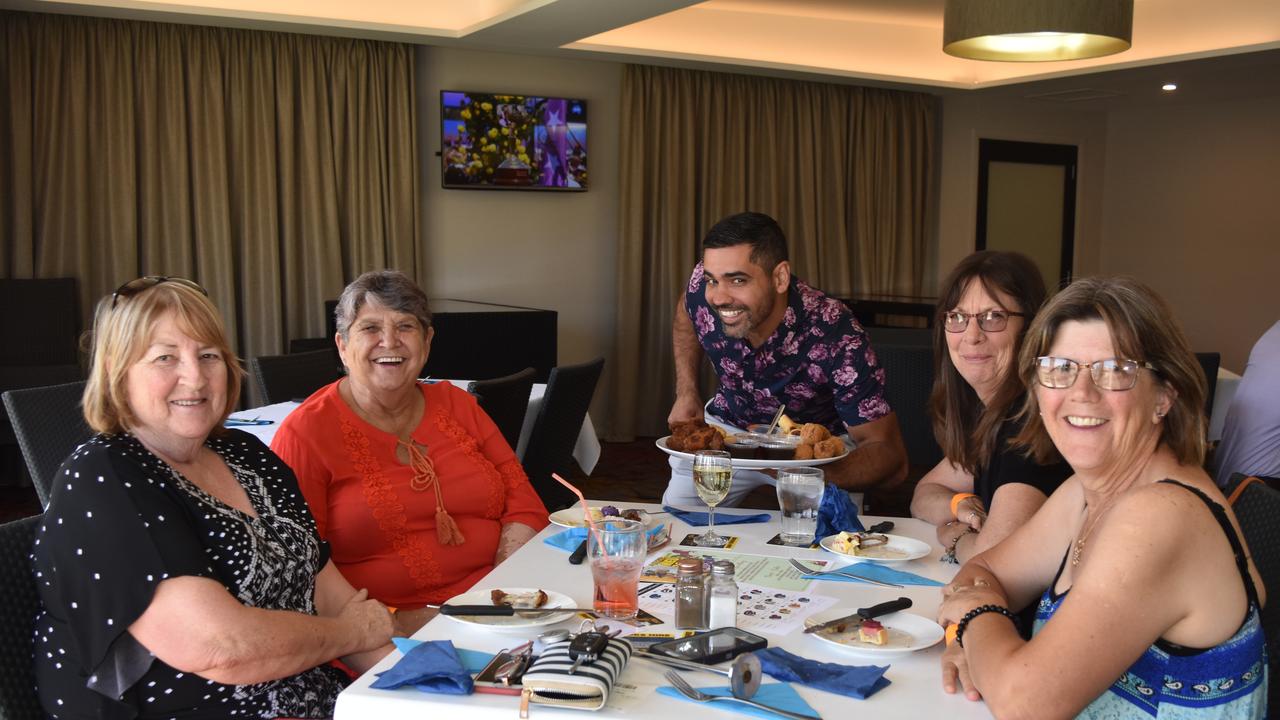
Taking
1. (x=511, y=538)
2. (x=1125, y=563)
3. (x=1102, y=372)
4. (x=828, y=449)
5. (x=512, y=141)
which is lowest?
(x=511, y=538)

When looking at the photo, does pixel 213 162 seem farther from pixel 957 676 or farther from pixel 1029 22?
pixel 957 676

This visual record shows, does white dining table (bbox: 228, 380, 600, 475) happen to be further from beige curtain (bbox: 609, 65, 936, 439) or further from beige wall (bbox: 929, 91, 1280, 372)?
beige wall (bbox: 929, 91, 1280, 372)

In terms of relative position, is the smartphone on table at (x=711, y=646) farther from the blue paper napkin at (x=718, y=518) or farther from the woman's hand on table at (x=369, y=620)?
the blue paper napkin at (x=718, y=518)

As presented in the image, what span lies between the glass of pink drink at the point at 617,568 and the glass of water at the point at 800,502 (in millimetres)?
544

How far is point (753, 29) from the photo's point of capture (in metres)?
7.79

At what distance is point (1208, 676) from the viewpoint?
4.64ft

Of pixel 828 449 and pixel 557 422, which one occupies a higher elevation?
pixel 828 449

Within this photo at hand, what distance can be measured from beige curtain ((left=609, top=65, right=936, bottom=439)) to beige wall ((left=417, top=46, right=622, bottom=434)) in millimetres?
207

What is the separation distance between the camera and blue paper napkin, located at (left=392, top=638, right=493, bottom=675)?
5.23ft

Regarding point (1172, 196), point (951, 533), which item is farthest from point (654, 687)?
point (1172, 196)

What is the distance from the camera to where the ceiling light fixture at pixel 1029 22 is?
4133mm

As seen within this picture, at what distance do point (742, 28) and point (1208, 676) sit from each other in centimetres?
690

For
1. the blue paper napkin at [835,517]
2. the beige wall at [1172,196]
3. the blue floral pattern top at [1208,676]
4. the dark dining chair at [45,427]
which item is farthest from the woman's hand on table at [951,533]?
the beige wall at [1172,196]

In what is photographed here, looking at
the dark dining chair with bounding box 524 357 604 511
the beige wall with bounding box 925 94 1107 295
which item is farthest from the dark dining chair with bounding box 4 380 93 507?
the beige wall with bounding box 925 94 1107 295
